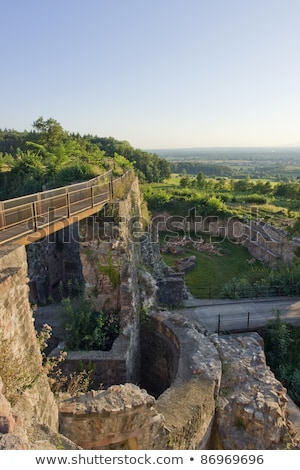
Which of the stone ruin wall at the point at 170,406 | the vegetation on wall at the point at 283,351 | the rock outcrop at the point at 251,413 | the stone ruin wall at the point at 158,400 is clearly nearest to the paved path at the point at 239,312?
the vegetation on wall at the point at 283,351

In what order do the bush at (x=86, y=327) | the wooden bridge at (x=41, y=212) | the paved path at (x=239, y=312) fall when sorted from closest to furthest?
1. the wooden bridge at (x=41, y=212)
2. the bush at (x=86, y=327)
3. the paved path at (x=239, y=312)

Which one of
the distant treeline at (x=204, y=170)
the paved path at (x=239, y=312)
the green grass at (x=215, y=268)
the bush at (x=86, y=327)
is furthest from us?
the distant treeline at (x=204, y=170)

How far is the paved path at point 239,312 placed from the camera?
11508 mm

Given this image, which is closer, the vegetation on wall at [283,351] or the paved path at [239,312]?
the vegetation on wall at [283,351]

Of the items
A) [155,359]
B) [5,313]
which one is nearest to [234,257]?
[155,359]

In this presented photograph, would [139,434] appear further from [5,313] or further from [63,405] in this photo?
[5,313]

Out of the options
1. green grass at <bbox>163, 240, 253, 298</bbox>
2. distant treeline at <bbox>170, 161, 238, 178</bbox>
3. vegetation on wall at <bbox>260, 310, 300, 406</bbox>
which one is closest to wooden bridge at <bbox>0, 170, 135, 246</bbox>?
vegetation on wall at <bbox>260, 310, 300, 406</bbox>

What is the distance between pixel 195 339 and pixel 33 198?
17.9 feet

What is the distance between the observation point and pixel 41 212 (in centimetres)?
759

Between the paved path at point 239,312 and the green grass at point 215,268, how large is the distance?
1.18m

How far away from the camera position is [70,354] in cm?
816

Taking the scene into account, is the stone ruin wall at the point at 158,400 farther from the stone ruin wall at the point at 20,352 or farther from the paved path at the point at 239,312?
the paved path at the point at 239,312

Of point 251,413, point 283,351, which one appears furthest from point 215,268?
point 251,413

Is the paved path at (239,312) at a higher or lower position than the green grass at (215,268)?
higher
